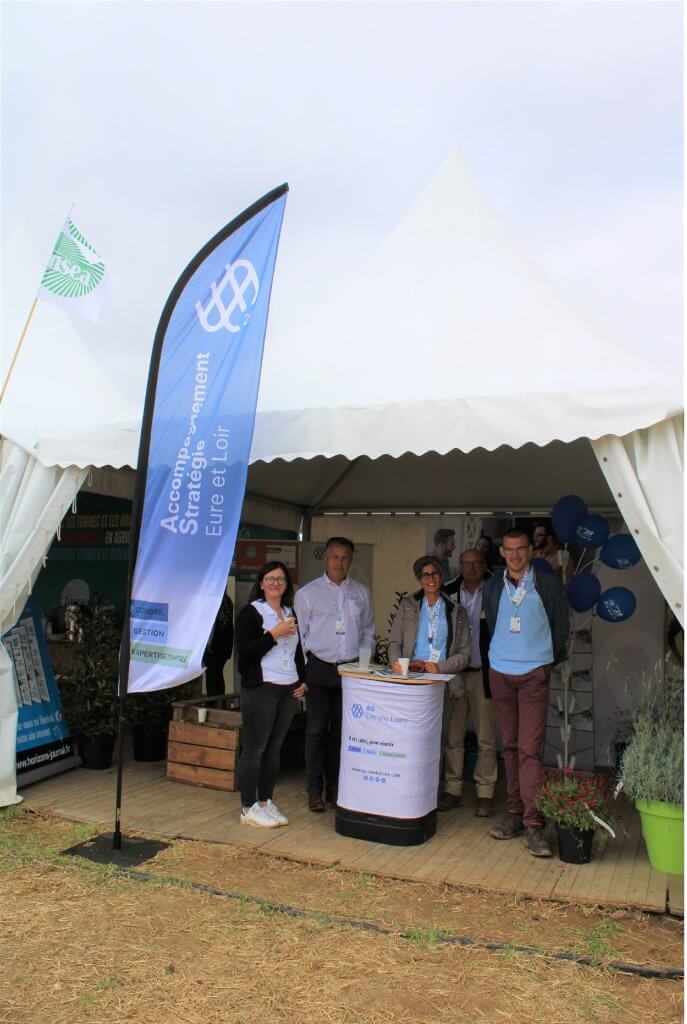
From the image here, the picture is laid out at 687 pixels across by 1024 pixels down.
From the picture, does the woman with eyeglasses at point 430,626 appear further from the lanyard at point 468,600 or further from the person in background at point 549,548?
the person in background at point 549,548

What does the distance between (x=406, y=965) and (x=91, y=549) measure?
5313 mm

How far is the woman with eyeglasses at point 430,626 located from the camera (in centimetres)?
490

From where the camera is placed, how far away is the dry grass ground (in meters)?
2.77

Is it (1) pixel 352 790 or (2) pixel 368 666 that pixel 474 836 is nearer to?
(1) pixel 352 790

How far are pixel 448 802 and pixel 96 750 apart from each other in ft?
8.19

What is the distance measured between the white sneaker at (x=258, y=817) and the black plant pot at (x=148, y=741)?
1.68 meters

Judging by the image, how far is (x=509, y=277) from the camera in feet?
16.2

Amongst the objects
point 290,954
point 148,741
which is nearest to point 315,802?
point 148,741

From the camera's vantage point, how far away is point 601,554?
509 centimetres

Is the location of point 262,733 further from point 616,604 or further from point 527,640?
point 616,604

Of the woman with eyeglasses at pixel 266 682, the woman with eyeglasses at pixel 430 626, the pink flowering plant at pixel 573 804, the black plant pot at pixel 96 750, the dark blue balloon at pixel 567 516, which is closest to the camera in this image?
the pink flowering plant at pixel 573 804

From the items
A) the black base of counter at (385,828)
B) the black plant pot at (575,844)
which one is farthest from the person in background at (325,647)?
the black plant pot at (575,844)

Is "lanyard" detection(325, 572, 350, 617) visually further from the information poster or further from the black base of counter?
the information poster

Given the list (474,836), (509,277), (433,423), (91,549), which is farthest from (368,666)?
(91,549)
